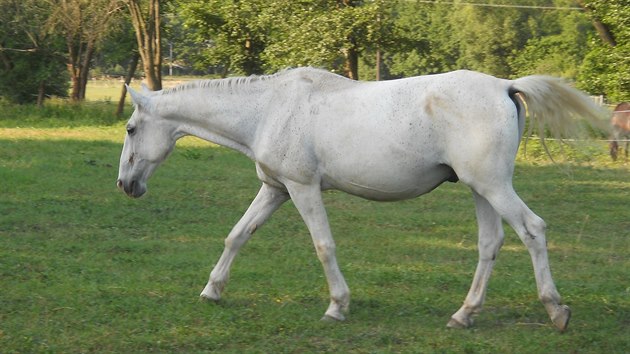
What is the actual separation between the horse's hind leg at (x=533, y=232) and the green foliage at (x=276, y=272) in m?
0.18

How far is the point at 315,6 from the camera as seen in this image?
2727 centimetres

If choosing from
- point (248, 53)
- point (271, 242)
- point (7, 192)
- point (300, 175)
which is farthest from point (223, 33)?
point (300, 175)

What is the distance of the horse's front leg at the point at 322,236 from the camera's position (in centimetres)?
707

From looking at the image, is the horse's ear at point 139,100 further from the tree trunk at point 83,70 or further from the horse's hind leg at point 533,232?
the tree trunk at point 83,70

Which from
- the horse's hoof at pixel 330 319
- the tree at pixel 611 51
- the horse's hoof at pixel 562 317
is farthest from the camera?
the tree at pixel 611 51

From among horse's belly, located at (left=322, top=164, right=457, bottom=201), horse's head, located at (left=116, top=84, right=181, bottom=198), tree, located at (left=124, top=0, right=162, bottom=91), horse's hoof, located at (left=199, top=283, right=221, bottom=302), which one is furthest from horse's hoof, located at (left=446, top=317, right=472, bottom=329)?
tree, located at (left=124, top=0, right=162, bottom=91)

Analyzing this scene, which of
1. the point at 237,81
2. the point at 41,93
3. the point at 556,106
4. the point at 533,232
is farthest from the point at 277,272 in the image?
the point at 41,93

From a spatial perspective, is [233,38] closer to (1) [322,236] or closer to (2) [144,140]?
(2) [144,140]

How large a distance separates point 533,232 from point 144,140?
3153mm

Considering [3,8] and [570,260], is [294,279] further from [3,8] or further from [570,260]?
[3,8]

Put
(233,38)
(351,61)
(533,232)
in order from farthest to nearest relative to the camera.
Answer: (233,38), (351,61), (533,232)

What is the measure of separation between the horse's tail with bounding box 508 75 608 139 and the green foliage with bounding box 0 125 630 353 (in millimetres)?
1429

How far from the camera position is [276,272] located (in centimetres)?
866

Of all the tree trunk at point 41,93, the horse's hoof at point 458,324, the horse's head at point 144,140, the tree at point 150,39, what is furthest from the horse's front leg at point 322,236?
the tree trunk at point 41,93
